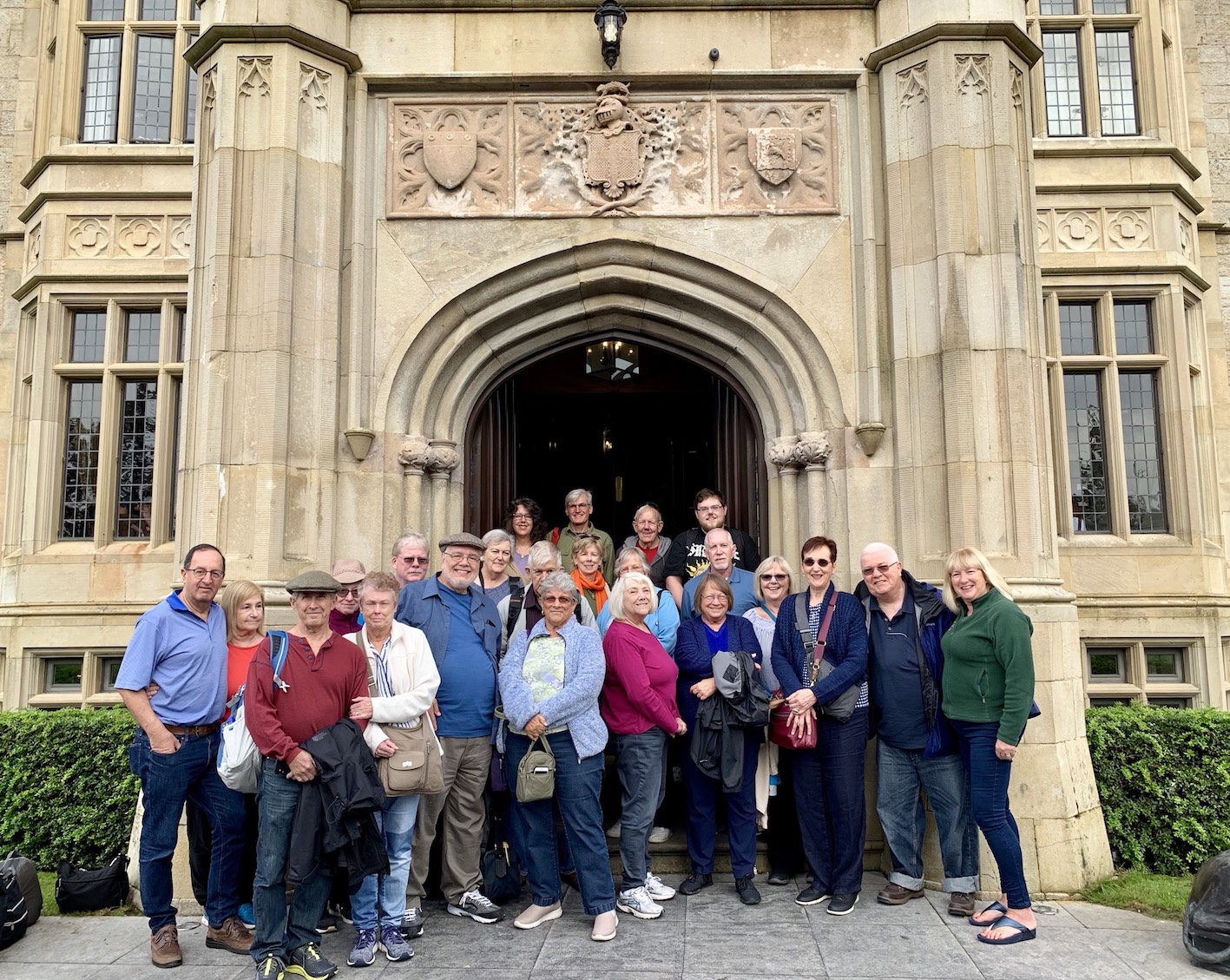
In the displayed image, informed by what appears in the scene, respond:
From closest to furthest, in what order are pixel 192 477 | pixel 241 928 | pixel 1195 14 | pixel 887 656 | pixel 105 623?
pixel 241 928, pixel 887 656, pixel 192 477, pixel 105 623, pixel 1195 14

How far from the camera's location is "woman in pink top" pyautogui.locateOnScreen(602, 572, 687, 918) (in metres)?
4.52

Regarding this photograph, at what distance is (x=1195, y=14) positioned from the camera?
10.2 m

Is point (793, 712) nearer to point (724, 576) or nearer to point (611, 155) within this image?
point (724, 576)

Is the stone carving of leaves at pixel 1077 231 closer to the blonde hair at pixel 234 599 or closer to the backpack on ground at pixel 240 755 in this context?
the blonde hair at pixel 234 599

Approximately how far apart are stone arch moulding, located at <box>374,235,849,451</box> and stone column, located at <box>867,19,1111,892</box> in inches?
25.0

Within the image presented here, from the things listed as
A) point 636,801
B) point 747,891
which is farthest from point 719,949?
point 636,801

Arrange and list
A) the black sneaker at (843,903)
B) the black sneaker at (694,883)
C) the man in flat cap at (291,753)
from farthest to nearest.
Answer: the black sneaker at (694,883)
the black sneaker at (843,903)
the man in flat cap at (291,753)

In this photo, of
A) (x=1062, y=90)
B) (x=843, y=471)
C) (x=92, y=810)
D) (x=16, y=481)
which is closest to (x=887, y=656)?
(x=843, y=471)

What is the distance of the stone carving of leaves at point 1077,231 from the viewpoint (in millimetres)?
9039

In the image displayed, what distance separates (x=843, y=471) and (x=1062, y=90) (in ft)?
19.9

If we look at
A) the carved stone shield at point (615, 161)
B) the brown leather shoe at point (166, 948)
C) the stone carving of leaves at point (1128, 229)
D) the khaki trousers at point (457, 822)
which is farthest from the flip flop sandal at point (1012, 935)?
the stone carving of leaves at point (1128, 229)

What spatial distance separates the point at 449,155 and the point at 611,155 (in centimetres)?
108

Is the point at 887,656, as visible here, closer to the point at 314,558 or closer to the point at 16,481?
the point at 314,558

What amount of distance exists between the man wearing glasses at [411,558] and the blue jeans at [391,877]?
1.21 metres
